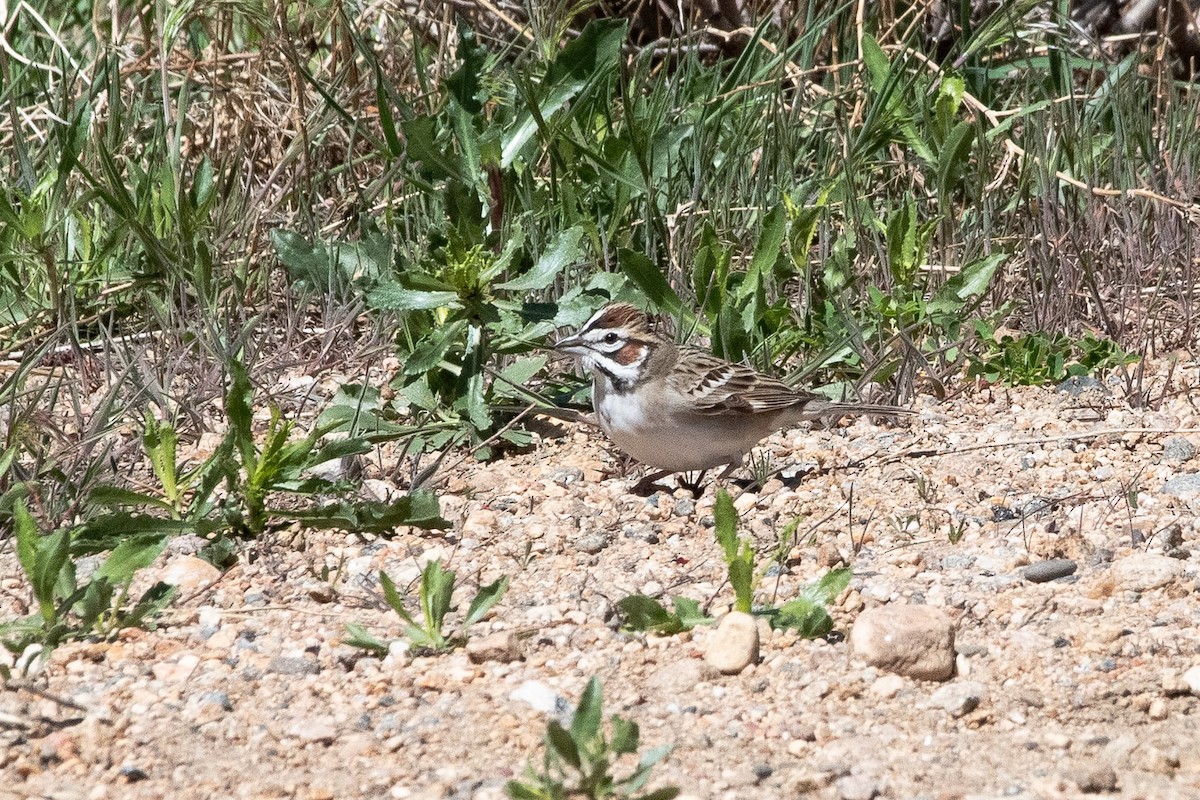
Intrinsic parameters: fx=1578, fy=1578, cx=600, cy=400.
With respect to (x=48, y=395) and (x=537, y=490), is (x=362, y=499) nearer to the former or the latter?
(x=537, y=490)

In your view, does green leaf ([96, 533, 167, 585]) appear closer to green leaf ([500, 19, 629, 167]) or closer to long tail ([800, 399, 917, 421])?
green leaf ([500, 19, 629, 167])

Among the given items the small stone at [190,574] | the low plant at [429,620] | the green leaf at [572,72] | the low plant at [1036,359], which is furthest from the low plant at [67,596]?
the low plant at [1036,359]

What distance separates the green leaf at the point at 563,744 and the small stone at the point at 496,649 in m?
0.79

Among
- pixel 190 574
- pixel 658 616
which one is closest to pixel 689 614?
pixel 658 616

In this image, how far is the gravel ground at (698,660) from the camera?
3008mm

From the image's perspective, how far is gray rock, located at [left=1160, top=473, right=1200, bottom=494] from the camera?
454 cm

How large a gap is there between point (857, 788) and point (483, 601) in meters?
1.11

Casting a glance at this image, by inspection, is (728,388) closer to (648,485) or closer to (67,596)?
(648,485)

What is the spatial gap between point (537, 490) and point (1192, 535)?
75.0 inches

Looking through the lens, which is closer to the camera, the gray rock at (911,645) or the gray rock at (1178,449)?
the gray rock at (911,645)

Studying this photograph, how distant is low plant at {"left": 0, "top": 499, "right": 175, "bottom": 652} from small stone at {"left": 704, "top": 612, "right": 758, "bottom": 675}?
4.34ft

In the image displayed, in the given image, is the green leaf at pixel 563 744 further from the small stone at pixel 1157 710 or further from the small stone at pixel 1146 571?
the small stone at pixel 1146 571

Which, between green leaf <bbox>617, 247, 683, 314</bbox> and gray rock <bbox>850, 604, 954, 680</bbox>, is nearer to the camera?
gray rock <bbox>850, 604, 954, 680</bbox>

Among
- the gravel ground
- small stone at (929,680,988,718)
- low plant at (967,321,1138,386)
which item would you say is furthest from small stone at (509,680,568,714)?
low plant at (967,321,1138,386)
